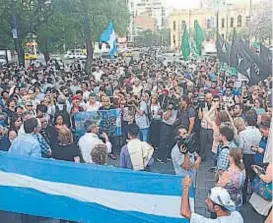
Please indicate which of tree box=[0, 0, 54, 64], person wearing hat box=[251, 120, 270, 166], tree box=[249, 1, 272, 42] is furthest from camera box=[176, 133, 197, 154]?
tree box=[249, 1, 272, 42]

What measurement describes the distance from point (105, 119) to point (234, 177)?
5077 mm

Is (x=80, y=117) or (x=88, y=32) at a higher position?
(x=88, y=32)

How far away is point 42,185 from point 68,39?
25.8 metres

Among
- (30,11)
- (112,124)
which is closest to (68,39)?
(30,11)

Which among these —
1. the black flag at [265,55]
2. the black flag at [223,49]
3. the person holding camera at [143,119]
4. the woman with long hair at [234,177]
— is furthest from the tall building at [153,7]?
the woman with long hair at [234,177]

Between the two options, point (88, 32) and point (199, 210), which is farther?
point (88, 32)

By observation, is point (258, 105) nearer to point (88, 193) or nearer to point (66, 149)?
point (66, 149)

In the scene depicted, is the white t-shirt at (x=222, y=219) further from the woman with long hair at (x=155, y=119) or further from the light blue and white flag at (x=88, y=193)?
the woman with long hair at (x=155, y=119)

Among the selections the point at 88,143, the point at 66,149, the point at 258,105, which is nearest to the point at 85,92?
the point at 258,105

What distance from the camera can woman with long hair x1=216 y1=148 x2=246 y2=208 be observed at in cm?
495

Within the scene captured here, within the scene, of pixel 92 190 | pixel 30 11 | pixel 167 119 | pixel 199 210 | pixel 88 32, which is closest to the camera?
pixel 92 190

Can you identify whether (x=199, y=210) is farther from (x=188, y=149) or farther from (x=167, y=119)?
(x=167, y=119)

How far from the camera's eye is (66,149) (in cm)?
596

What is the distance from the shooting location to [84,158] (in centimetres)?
608
